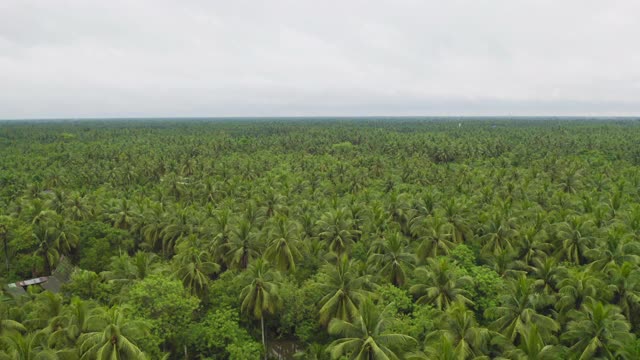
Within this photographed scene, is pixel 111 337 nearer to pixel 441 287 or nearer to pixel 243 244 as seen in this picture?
pixel 243 244

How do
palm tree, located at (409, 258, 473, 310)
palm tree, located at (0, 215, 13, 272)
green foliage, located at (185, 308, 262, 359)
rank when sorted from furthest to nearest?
palm tree, located at (0, 215, 13, 272)
palm tree, located at (409, 258, 473, 310)
green foliage, located at (185, 308, 262, 359)

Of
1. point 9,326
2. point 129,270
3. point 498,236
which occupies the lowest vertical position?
point 9,326

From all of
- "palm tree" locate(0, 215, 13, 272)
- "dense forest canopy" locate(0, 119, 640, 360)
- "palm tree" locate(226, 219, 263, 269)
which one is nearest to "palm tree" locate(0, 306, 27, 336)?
"dense forest canopy" locate(0, 119, 640, 360)

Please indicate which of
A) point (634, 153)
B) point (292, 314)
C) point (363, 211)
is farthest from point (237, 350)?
point (634, 153)

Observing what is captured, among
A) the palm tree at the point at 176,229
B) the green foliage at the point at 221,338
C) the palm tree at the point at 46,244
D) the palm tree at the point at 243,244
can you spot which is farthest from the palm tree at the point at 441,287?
the palm tree at the point at 46,244

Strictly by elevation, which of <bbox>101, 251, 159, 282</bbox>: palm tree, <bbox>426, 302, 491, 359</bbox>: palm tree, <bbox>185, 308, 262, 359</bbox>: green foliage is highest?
<bbox>101, 251, 159, 282</bbox>: palm tree

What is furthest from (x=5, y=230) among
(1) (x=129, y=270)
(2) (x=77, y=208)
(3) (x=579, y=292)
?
(3) (x=579, y=292)

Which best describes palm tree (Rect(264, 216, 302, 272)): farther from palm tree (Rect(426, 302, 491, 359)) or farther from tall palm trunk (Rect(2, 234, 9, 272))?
tall palm trunk (Rect(2, 234, 9, 272))
